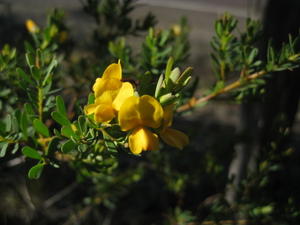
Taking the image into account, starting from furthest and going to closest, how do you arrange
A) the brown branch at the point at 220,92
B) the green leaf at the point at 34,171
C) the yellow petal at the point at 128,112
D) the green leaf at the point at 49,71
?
1. the brown branch at the point at 220,92
2. the green leaf at the point at 49,71
3. the green leaf at the point at 34,171
4. the yellow petal at the point at 128,112

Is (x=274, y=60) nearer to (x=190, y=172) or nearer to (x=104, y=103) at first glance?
(x=104, y=103)

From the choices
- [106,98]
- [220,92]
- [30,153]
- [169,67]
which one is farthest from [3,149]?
[220,92]

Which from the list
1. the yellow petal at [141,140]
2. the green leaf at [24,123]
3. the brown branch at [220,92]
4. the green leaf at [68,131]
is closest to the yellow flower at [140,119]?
the yellow petal at [141,140]

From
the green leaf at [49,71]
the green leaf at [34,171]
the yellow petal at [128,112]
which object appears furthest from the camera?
the green leaf at [49,71]

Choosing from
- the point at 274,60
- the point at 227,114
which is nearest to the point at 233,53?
the point at 274,60

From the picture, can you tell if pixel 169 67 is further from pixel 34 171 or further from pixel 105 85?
pixel 34 171

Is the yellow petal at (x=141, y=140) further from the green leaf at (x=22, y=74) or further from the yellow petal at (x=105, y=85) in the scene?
the green leaf at (x=22, y=74)

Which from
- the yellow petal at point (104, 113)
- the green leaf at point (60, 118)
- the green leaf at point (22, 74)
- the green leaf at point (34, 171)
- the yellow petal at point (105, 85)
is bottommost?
the green leaf at point (34, 171)

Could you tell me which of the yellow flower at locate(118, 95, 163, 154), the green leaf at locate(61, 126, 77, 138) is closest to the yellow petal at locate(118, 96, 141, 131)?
the yellow flower at locate(118, 95, 163, 154)
